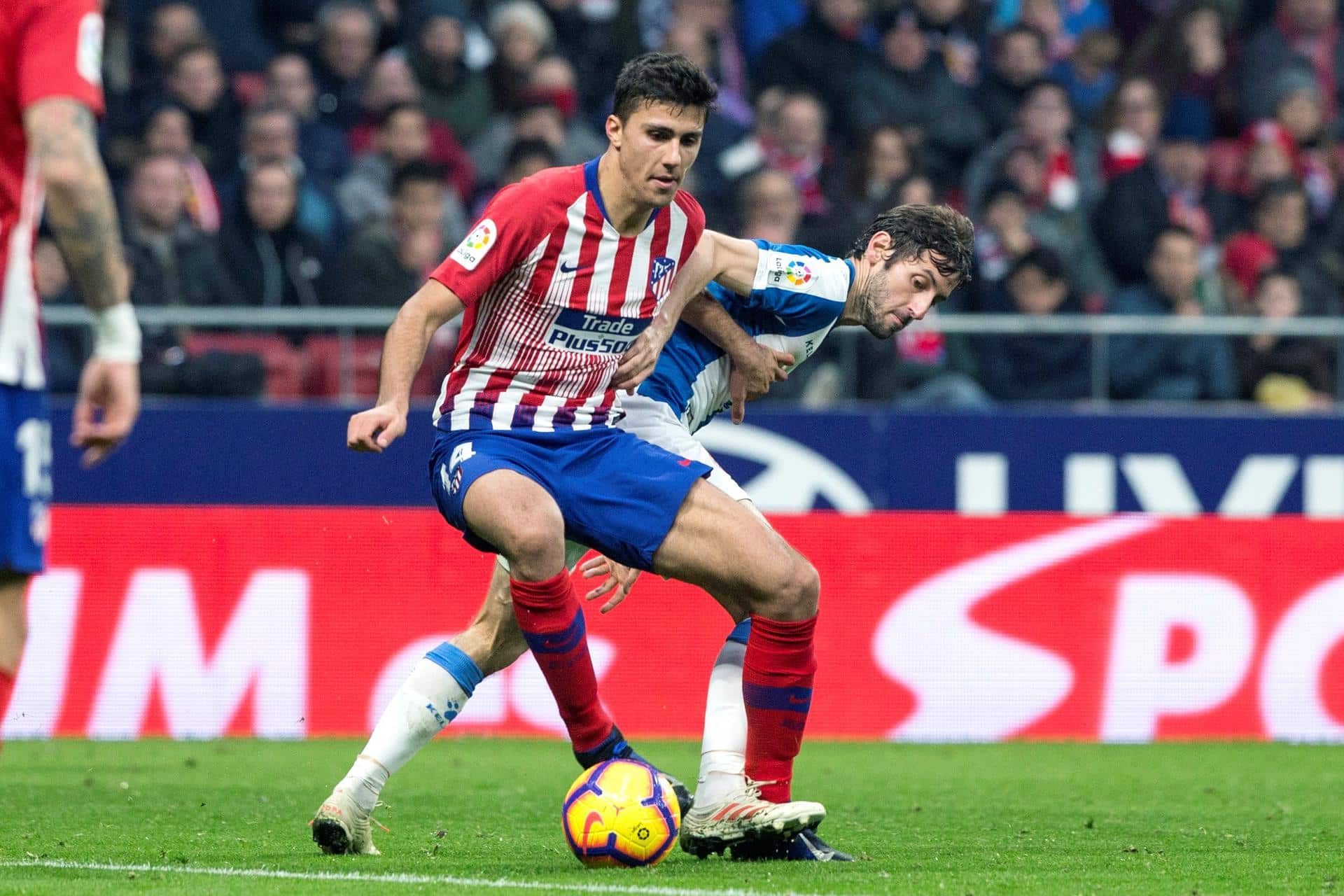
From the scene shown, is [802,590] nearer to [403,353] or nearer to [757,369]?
[757,369]

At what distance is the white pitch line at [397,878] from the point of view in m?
4.56

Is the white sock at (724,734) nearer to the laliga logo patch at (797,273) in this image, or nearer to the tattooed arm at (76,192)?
the laliga logo patch at (797,273)

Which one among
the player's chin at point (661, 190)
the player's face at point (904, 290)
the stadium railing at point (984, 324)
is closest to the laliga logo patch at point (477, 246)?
the player's chin at point (661, 190)

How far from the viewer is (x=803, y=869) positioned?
5117 mm

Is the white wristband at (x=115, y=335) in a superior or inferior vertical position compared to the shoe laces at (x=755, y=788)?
superior

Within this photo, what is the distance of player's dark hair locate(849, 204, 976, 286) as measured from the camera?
19.2 ft

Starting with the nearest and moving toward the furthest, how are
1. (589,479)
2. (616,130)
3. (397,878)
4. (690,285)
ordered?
1. (397,878)
2. (589,479)
3. (616,130)
4. (690,285)

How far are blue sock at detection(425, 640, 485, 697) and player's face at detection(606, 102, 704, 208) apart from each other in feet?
4.42

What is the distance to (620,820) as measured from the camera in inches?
204

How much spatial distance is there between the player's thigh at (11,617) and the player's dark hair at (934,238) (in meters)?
2.71

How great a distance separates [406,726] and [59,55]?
7.46 ft

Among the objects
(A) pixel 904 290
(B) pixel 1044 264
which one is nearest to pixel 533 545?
(A) pixel 904 290

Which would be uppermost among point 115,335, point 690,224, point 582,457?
point 690,224

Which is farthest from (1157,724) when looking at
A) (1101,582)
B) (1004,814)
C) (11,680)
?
(11,680)
